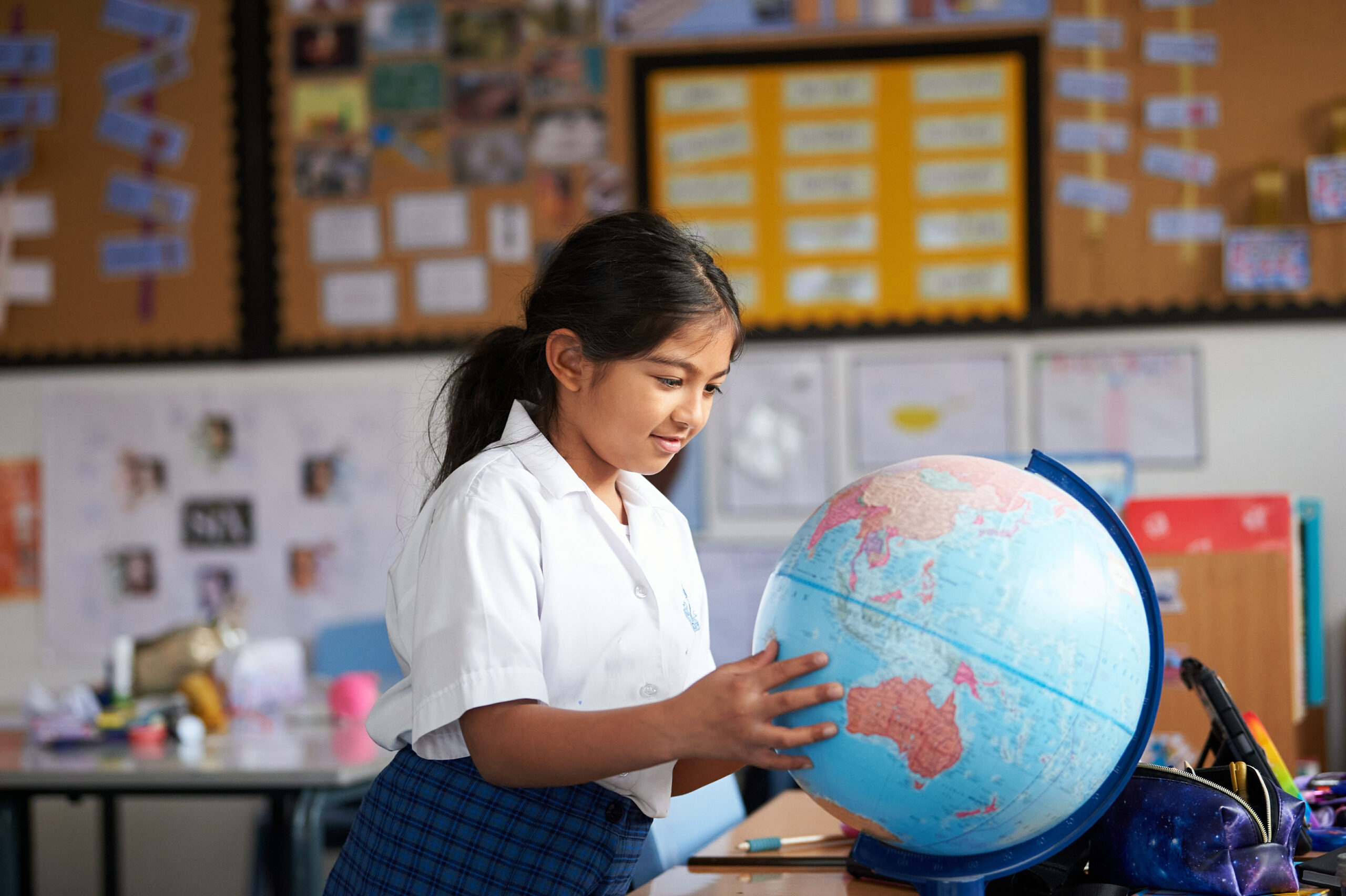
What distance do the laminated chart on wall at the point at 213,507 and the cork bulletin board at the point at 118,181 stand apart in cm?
20

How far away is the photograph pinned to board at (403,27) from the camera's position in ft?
11.2

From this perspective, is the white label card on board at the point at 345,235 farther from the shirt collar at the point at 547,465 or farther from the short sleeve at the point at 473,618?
the short sleeve at the point at 473,618

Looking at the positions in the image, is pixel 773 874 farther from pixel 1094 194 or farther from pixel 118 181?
pixel 118 181

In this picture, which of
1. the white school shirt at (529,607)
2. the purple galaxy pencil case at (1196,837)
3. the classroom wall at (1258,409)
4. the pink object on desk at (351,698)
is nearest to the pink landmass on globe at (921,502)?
the white school shirt at (529,607)

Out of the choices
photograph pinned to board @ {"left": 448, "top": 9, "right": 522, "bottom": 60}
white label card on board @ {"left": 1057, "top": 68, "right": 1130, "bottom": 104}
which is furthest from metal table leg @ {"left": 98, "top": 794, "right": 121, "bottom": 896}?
white label card on board @ {"left": 1057, "top": 68, "right": 1130, "bottom": 104}

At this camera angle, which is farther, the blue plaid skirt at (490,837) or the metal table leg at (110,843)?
the metal table leg at (110,843)

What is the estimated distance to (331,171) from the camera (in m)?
3.46

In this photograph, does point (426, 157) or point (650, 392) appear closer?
point (650, 392)

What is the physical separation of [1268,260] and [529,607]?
2.63m

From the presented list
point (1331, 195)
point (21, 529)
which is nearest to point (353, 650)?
point (21, 529)

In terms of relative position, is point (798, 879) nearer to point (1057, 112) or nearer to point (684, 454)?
point (684, 454)

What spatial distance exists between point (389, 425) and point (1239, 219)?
91.5 inches

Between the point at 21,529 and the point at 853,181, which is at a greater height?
the point at 853,181

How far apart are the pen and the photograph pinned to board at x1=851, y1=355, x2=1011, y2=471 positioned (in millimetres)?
1703
